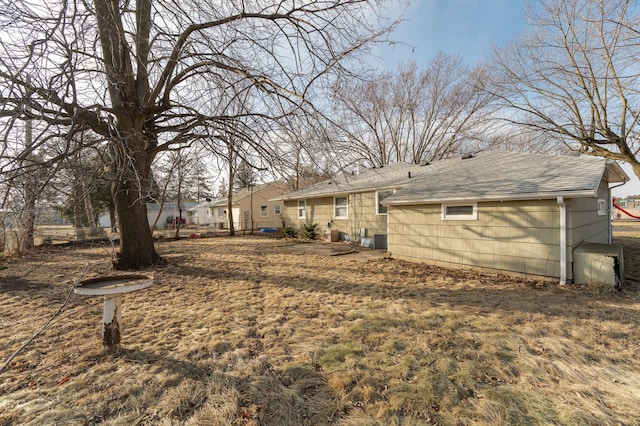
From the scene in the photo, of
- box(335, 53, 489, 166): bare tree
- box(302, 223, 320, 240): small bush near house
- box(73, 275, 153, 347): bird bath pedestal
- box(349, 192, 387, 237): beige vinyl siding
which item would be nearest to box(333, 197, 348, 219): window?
box(349, 192, 387, 237): beige vinyl siding

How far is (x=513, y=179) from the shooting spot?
7.07 meters

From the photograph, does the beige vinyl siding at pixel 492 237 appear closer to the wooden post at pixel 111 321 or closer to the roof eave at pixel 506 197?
the roof eave at pixel 506 197

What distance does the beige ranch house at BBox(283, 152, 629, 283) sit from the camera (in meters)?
5.85

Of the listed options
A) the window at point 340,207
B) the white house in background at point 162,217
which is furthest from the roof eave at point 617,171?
the white house in background at point 162,217

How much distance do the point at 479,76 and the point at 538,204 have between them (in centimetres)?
1289

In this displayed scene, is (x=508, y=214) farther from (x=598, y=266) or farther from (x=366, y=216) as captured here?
(x=366, y=216)

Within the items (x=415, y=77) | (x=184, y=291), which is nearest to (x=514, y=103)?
(x=415, y=77)

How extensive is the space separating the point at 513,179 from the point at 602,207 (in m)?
4.51

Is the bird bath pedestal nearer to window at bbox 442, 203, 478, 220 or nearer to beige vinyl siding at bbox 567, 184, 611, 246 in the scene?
window at bbox 442, 203, 478, 220

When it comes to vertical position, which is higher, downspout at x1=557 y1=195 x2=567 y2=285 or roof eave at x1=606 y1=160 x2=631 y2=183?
roof eave at x1=606 y1=160 x2=631 y2=183

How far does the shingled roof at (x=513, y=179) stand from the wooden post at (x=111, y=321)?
7.10m

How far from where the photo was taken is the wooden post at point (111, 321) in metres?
3.16

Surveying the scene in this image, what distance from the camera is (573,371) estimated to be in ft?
9.20

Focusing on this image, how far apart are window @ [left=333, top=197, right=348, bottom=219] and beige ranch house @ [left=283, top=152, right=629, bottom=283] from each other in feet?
10.6
